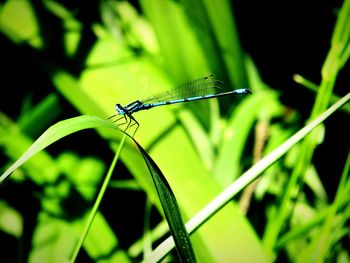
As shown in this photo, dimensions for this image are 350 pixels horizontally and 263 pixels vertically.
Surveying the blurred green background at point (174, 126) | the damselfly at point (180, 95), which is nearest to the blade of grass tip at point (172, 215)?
the blurred green background at point (174, 126)

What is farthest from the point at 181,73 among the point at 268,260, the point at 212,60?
the point at 268,260

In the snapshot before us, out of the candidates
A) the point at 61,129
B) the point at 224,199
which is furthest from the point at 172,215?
the point at 61,129

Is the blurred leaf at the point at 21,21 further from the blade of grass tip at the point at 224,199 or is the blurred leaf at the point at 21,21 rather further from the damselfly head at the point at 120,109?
the blade of grass tip at the point at 224,199

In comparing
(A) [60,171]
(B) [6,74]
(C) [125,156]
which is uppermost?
(B) [6,74]

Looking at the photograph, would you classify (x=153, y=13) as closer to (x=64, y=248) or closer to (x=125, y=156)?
(x=125, y=156)

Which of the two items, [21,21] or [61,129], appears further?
[21,21]

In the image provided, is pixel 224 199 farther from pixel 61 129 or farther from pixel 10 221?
pixel 10 221
